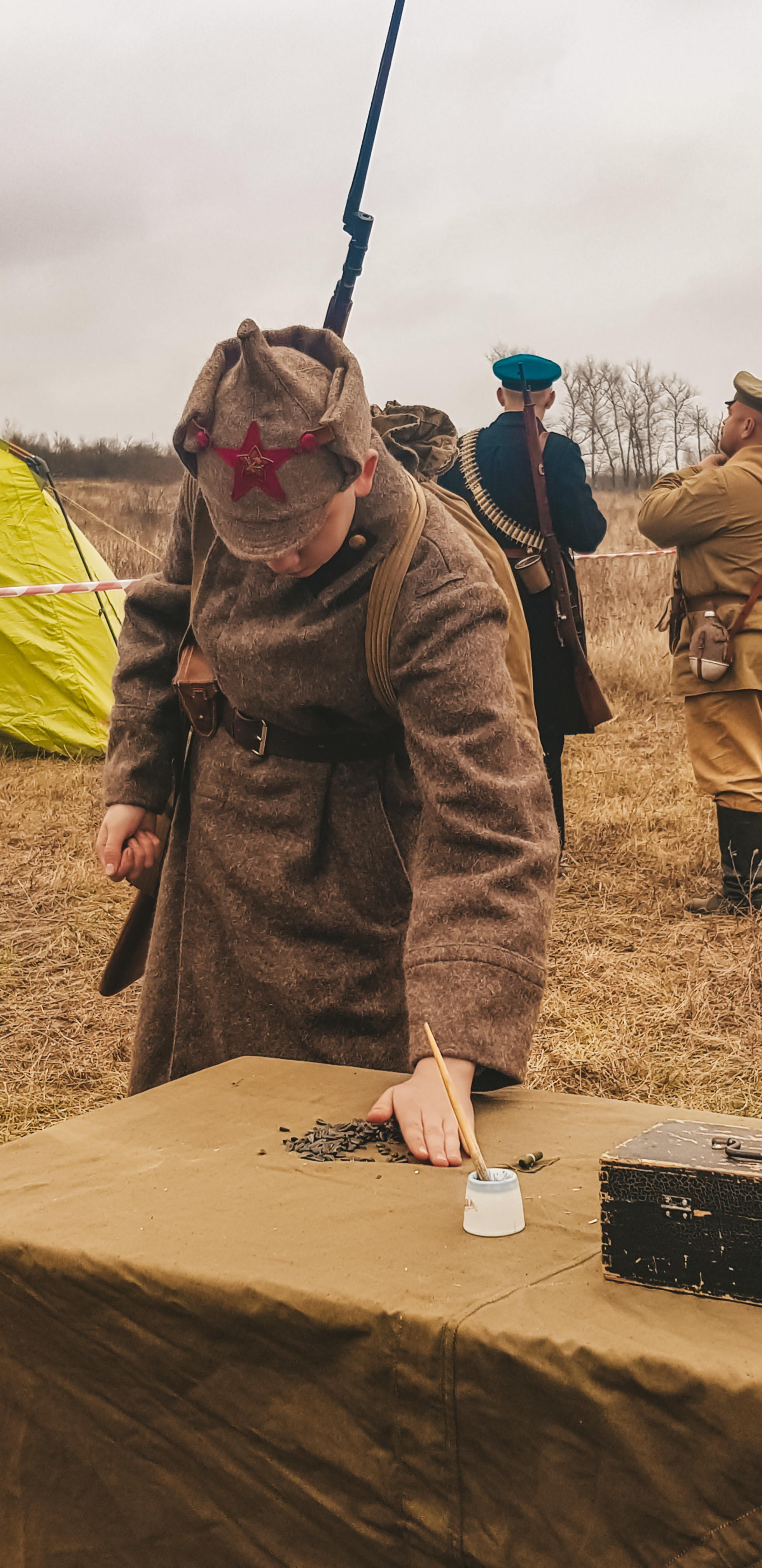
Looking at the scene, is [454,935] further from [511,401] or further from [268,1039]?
[511,401]

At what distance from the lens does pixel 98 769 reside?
753 centimetres

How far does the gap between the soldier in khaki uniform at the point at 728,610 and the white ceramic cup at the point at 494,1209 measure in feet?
12.8

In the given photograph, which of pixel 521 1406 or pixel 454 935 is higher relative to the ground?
pixel 454 935

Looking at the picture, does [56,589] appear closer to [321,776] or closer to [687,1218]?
[321,776]

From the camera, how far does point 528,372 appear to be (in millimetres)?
4645

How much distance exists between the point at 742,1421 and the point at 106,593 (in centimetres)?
764

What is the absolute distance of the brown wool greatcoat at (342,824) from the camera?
4.80 ft

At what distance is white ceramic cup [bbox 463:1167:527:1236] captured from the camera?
1.06 metres

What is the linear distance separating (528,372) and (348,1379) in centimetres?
427

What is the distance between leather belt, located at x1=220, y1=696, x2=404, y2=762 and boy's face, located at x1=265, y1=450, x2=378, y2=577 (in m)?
0.24

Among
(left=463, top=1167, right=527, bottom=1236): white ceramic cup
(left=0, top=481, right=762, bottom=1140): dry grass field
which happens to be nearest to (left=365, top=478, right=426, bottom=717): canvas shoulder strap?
(left=463, top=1167, right=527, bottom=1236): white ceramic cup

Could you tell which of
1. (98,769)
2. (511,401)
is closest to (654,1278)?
(511,401)

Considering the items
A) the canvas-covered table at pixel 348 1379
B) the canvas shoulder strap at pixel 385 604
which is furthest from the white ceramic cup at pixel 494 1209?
the canvas shoulder strap at pixel 385 604

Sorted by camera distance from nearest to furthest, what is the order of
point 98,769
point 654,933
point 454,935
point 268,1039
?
point 454,935 < point 268,1039 < point 654,933 < point 98,769
